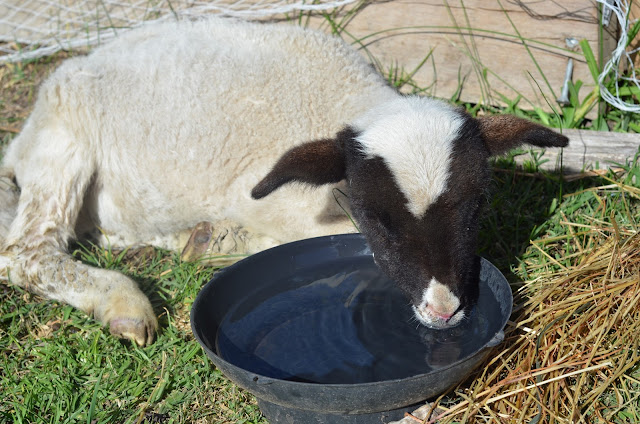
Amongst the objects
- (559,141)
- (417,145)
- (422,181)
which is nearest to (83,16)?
(417,145)

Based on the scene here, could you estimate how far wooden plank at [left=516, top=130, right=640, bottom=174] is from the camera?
13.9 feet

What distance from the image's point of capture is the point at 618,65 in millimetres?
4559

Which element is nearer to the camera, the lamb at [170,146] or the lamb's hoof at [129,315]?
the lamb's hoof at [129,315]

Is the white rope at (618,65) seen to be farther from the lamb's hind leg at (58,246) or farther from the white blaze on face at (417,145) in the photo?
the lamb's hind leg at (58,246)

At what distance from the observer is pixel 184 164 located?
405 cm

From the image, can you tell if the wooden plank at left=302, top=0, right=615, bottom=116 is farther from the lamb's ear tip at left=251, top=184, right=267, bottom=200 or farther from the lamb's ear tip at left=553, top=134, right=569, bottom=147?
the lamb's ear tip at left=251, top=184, right=267, bottom=200

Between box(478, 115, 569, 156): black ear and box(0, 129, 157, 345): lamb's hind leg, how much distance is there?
1910 mm

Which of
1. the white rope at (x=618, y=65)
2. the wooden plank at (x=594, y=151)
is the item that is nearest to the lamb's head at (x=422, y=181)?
the wooden plank at (x=594, y=151)

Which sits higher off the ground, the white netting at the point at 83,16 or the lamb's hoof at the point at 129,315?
the white netting at the point at 83,16

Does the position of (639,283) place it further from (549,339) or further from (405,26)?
(405,26)

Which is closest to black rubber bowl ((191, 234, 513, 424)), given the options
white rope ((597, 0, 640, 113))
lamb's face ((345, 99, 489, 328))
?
lamb's face ((345, 99, 489, 328))

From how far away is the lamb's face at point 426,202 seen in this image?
8.90 ft

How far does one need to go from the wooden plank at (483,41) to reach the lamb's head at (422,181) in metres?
1.79

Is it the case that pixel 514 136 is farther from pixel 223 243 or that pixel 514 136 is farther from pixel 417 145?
pixel 223 243
